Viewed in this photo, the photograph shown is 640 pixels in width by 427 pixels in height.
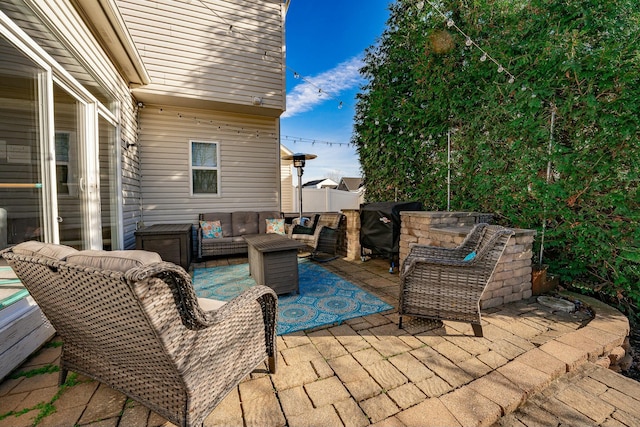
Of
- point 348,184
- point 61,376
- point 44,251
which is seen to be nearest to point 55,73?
point 44,251

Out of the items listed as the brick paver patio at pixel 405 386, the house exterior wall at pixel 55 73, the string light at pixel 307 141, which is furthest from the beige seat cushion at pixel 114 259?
the string light at pixel 307 141

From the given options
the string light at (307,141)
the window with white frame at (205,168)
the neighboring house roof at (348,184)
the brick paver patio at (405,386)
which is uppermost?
the string light at (307,141)

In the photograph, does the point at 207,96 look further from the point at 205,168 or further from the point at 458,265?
the point at 458,265

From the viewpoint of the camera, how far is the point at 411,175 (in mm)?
4957

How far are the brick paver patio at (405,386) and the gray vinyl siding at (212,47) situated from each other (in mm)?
4437

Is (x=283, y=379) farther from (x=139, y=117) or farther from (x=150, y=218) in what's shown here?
(x=139, y=117)

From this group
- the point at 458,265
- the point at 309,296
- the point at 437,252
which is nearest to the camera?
the point at 458,265

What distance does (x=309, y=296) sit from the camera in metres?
3.04

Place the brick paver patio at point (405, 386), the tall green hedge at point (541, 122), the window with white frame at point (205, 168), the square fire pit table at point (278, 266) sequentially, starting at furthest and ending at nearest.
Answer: the window with white frame at point (205, 168) < the square fire pit table at point (278, 266) < the tall green hedge at point (541, 122) < the brick paver patio at point (405, 386)

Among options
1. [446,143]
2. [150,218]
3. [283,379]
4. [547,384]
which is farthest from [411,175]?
[150,218]

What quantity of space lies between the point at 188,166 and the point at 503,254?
5606 mm

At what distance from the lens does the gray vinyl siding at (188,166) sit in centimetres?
538

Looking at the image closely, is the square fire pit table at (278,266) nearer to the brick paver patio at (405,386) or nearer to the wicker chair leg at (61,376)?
the brick paver patio at (405,386)

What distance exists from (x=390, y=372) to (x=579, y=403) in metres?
1.02
